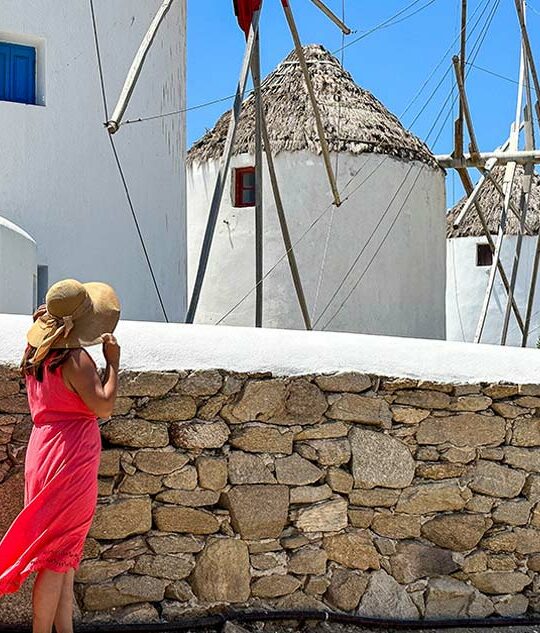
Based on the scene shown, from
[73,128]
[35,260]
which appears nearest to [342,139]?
[73,128]

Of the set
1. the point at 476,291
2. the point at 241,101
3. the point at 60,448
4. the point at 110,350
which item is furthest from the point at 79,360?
the point at 476,291

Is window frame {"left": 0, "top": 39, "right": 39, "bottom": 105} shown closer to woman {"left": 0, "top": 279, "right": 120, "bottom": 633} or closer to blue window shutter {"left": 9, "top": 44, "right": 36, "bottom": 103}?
blue window shutter {"left": 9, "top": 44, "right": 36, "bottom": 103}

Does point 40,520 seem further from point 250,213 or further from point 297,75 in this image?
point 297,75

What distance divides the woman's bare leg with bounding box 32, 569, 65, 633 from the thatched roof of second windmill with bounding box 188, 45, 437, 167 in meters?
8.15

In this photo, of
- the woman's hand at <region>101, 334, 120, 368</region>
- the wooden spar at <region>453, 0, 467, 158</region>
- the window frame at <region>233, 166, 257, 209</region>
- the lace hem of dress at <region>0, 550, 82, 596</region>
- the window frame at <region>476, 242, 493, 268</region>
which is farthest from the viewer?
the window frame at <region>476, 242, 493, 268</region>

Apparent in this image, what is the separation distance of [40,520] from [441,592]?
6.62 ft

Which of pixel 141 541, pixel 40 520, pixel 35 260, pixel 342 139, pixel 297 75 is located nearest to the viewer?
pixel 40 520

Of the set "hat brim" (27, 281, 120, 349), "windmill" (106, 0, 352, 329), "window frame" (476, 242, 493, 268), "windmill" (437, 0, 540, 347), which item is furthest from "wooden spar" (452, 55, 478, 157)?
"window frame" (476, 242, 493, 268)

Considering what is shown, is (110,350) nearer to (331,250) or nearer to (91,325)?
(91,325)

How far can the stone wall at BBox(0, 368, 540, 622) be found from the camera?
13.7ft

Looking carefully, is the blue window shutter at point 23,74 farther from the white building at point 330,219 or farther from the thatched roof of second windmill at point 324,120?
the thatched roof of second windmill at point 324,120

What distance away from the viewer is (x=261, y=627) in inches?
172

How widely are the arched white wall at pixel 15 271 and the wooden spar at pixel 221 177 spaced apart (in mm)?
1049

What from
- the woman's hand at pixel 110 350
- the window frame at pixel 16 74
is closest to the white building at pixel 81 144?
the window frame at pixel 16 74
